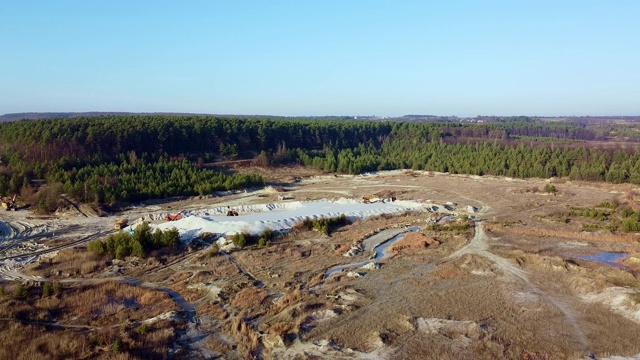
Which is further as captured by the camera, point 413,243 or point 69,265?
point 413,243

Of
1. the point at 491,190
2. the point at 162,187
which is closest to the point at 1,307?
the point at 162,187

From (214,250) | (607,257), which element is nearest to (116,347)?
(214,250)

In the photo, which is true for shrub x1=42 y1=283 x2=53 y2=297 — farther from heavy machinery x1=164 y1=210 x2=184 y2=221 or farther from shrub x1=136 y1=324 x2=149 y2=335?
heavy machinery x1=164 y1=210 x2=184 y2=221

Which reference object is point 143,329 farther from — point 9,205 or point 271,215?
point 9,205

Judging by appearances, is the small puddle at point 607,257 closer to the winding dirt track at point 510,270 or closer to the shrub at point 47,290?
the winding dirt track at point 510,270

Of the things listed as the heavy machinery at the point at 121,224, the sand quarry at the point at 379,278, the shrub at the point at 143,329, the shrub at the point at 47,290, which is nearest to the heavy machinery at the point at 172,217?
the sand quarry at the point at 379,278
